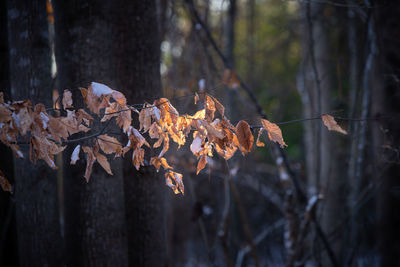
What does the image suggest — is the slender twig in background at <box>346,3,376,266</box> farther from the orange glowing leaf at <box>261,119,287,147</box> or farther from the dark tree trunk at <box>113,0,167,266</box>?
the dark tree trunk at <box>113,0,167,266</box>

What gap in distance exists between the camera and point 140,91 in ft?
7.24

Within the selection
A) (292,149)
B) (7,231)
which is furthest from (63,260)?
(292,149)

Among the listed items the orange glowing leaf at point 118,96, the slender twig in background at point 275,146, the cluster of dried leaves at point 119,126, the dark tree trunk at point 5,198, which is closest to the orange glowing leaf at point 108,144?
the cluster of dried leaves at point 119,126

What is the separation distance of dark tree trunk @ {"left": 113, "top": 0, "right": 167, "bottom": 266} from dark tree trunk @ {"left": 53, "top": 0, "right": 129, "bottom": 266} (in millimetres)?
131

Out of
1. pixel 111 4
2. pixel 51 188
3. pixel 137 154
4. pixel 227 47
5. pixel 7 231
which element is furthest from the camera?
pixel 227 47

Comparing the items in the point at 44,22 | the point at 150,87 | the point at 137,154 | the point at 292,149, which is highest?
the point at 44,22

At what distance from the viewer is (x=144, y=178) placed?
2.21 meters

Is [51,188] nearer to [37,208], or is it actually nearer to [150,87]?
[37,208]

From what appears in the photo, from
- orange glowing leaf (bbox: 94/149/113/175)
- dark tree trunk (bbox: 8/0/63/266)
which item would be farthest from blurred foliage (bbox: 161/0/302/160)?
dark tree trunk (bbox: 8/0/63/266)

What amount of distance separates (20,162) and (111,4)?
1399 mm

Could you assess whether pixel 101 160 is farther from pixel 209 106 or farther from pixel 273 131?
pixel 273 131

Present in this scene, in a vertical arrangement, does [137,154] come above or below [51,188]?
above

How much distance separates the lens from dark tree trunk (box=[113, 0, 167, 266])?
2186 mm

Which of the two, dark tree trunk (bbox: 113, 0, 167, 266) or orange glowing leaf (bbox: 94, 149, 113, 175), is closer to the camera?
orange glowing leaf (bbox: 94, 149, 113, 175)
